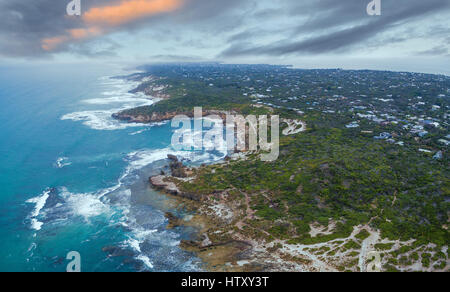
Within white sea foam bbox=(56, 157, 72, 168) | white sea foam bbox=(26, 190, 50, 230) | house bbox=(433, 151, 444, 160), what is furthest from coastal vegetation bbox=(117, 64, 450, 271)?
white sea foam bbox=(56, 157, 72, 168)

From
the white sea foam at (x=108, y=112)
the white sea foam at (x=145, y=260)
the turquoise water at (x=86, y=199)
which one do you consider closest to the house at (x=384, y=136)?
the turquoise water at (x=86, y=199)

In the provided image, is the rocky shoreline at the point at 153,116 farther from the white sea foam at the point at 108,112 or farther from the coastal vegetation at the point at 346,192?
the coastal vegetation at the point at 346,192

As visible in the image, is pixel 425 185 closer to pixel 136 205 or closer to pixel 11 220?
pixel 136 205

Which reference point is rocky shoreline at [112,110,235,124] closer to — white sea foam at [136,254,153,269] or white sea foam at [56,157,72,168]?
white sea foam at [56,157,72,168]

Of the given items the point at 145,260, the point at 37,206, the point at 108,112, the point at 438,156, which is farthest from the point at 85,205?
the point at 108,112

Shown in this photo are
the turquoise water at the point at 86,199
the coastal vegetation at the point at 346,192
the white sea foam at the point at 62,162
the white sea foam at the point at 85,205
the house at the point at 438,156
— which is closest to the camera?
the coastal vegetation at the point at 346,192

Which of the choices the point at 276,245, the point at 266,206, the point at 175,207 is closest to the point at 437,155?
the point at 266,206

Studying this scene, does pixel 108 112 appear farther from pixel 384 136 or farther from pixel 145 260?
pixel 384 136
